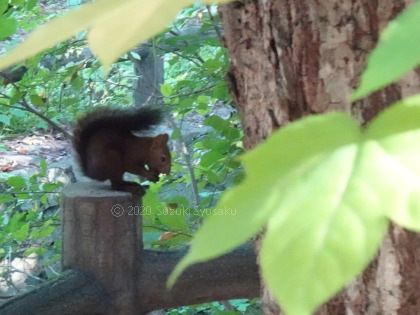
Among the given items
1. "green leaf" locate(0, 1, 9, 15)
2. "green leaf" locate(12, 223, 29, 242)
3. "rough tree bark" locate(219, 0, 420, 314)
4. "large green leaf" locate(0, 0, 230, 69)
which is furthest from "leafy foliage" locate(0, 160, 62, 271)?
"large green leaf" locate(0, 0, 230, 69)

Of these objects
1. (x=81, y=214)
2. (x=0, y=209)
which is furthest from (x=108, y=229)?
(x=0, y=209)

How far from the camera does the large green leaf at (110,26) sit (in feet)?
0.45

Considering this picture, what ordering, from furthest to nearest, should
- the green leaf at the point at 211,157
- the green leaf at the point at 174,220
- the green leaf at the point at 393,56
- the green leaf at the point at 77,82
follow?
the green leaf at the point at 77,82
the green leaf at the point at 211,157
the green leaf at the point at 174,220
the green leaf at the point at 393,56

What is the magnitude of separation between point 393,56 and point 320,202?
40mm

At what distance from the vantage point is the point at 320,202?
0.14 metres

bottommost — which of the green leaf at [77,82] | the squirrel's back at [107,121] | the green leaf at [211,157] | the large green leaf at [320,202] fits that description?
the green leaf at [211,157]

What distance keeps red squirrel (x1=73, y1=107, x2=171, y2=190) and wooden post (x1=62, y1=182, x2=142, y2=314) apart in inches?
8.6

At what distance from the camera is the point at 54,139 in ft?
12.1

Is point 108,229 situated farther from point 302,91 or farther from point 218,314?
point 302,91

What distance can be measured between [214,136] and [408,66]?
1330mm

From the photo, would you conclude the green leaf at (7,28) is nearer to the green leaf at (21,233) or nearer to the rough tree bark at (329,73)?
the rough tree bark at (329,73)

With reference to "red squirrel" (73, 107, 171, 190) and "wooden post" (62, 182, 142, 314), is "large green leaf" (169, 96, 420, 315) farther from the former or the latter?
"red squirrel" (73, 107, 171, 190)

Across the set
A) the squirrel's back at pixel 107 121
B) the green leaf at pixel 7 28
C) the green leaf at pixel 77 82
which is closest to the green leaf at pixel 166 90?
the squirrel's back at pixel 107 121

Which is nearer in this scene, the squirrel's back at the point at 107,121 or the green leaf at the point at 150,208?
the green leaf at the point at 150,208
